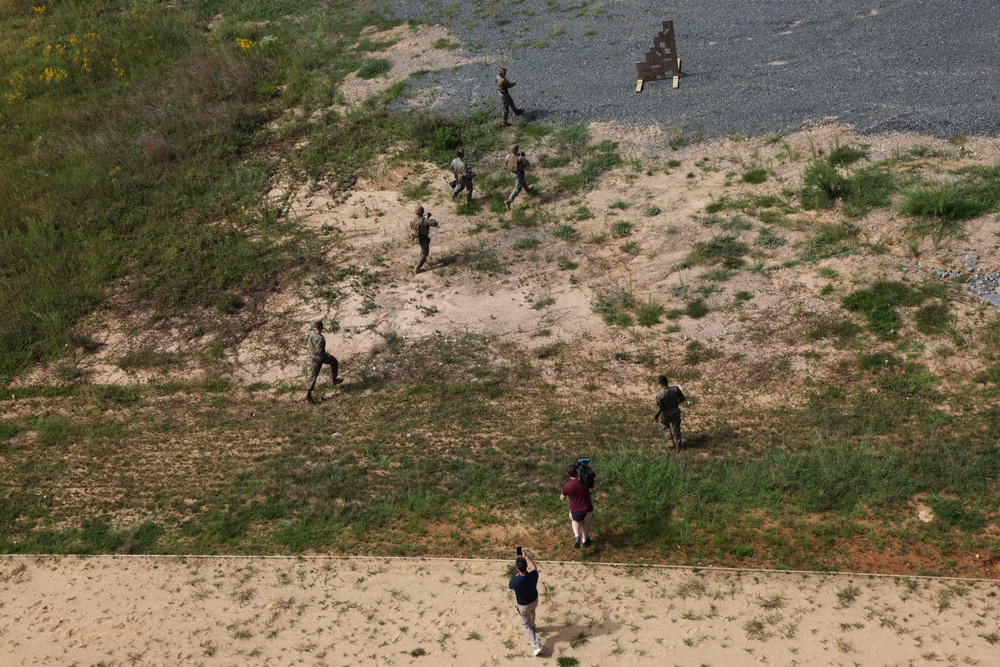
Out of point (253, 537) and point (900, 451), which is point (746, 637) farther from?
point (253, 537)

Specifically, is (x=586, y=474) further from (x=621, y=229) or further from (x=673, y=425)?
(x=621, y=229)

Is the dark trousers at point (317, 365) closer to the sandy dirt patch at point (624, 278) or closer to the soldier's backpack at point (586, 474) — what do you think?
the sandy dirt patch at point (624, 278)

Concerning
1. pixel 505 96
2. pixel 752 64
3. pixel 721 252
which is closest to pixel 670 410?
pixel 721 252

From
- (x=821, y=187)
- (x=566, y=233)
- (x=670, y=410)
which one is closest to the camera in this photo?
(x=670, y=410)

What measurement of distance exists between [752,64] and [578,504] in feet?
50.0

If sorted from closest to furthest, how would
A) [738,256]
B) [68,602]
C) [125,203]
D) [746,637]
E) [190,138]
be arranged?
[746,637], [68,602], [738,256], [125,203], [190,138]

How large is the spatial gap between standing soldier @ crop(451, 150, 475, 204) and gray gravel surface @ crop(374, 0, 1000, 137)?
316 centimetres

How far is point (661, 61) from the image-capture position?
2344 centimetres

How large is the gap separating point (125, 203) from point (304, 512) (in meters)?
12.6

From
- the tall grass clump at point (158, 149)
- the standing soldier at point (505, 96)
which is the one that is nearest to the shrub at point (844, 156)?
the standing soldier at point (505, 96)

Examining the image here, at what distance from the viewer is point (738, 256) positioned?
18609 millimetres

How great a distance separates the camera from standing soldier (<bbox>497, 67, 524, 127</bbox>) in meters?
22.6

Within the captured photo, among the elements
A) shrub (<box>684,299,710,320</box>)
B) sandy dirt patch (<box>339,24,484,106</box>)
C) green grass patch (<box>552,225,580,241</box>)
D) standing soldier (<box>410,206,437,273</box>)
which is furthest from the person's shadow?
sandy dirt patch (<box>339,24,484,106</box>)

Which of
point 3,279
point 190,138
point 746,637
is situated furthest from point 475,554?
point 190,138
